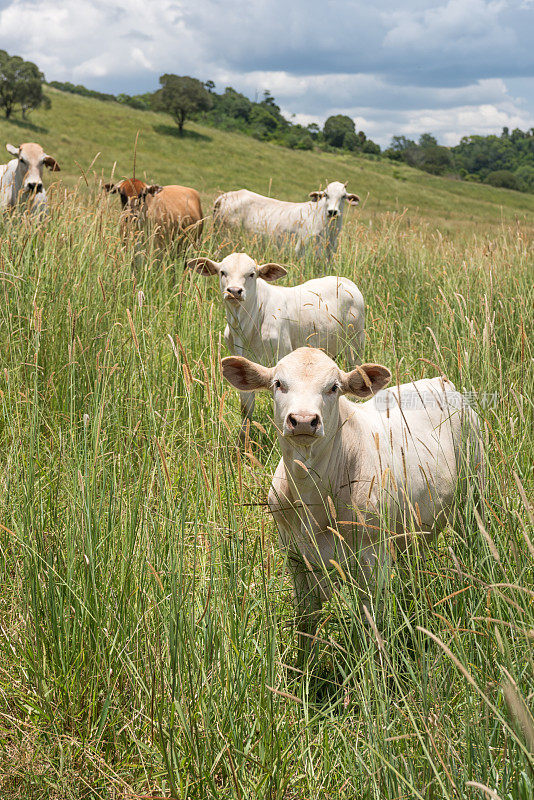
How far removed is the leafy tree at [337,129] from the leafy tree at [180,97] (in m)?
31.2

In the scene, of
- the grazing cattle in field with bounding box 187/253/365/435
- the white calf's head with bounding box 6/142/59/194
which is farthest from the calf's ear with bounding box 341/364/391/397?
the white calf's head with bounding box 6/142/59/194

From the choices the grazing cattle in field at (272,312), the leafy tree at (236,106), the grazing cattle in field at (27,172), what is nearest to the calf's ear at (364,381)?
the grazing cattle in field at (272,312)

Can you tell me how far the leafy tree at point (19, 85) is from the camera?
1773 inches

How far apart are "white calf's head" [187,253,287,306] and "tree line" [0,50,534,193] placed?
45643 mm

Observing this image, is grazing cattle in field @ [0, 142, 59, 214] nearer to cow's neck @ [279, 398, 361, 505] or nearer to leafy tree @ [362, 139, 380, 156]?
cow's neck @ [279, 398, 361, 505]

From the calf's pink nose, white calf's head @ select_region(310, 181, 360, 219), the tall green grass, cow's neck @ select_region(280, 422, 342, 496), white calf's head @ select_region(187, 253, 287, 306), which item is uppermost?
white calf's head @ select_region(310, 181, 360, 219)

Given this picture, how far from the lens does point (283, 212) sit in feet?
32.4

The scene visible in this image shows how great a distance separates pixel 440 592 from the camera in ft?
8.29

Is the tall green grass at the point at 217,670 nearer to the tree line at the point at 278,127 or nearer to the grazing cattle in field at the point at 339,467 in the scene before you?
the grazing cattle in field at the point at 339,467

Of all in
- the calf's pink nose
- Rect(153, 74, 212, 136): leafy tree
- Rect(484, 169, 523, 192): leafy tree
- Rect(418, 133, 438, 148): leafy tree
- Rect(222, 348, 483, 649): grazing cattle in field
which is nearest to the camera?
the calf's pink nose

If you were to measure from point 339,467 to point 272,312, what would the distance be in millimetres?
2519

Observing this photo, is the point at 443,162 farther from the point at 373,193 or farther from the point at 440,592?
the point at 440,592

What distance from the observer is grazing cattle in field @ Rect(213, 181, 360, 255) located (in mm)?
8875

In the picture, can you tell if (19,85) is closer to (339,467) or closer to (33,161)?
(33,161)
